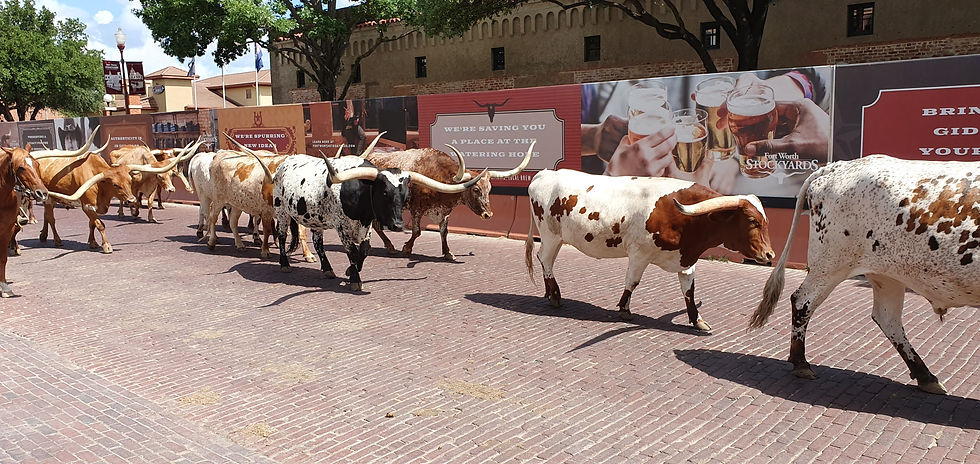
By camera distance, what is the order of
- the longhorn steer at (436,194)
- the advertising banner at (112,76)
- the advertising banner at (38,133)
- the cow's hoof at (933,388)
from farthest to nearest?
1. the advertising banner at (38,133)
2. the advertising banner at (112,76)
3. the longhorn steer at (436,194)
4. the cow's hoof at (933,388)

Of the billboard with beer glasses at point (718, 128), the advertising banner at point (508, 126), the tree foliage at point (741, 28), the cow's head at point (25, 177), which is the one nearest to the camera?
the cow's head at point (25, 177)

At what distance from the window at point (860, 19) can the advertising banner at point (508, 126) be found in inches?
520

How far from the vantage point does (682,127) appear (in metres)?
12.2

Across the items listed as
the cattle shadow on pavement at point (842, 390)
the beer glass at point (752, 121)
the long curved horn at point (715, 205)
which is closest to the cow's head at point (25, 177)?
the long curved horn at point (715, 205)

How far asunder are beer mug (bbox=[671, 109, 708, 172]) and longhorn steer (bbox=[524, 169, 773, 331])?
4.33 m

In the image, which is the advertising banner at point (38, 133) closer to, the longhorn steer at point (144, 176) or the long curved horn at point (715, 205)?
the longhorn steer at point (144, 176)

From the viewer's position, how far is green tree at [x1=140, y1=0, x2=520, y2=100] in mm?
26844

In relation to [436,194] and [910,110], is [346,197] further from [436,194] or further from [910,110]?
→ [910,110]

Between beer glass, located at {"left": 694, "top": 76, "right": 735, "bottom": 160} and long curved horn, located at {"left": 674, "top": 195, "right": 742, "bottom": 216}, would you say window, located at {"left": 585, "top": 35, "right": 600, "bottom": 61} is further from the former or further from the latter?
long curved horn, located at {"left": 674, "top": 195, "right": 742, "bottom": 216}

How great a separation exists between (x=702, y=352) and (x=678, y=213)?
58.3 inches

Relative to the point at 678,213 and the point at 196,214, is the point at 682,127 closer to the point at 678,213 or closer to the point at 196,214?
the point at 678,213

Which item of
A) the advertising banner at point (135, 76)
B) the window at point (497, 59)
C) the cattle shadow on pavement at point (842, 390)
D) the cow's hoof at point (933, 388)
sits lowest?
the cattle shadow on pavement at point (842, 390)

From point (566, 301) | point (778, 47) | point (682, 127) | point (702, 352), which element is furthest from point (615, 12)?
point (702, 352)

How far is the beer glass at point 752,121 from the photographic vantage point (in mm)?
11266
